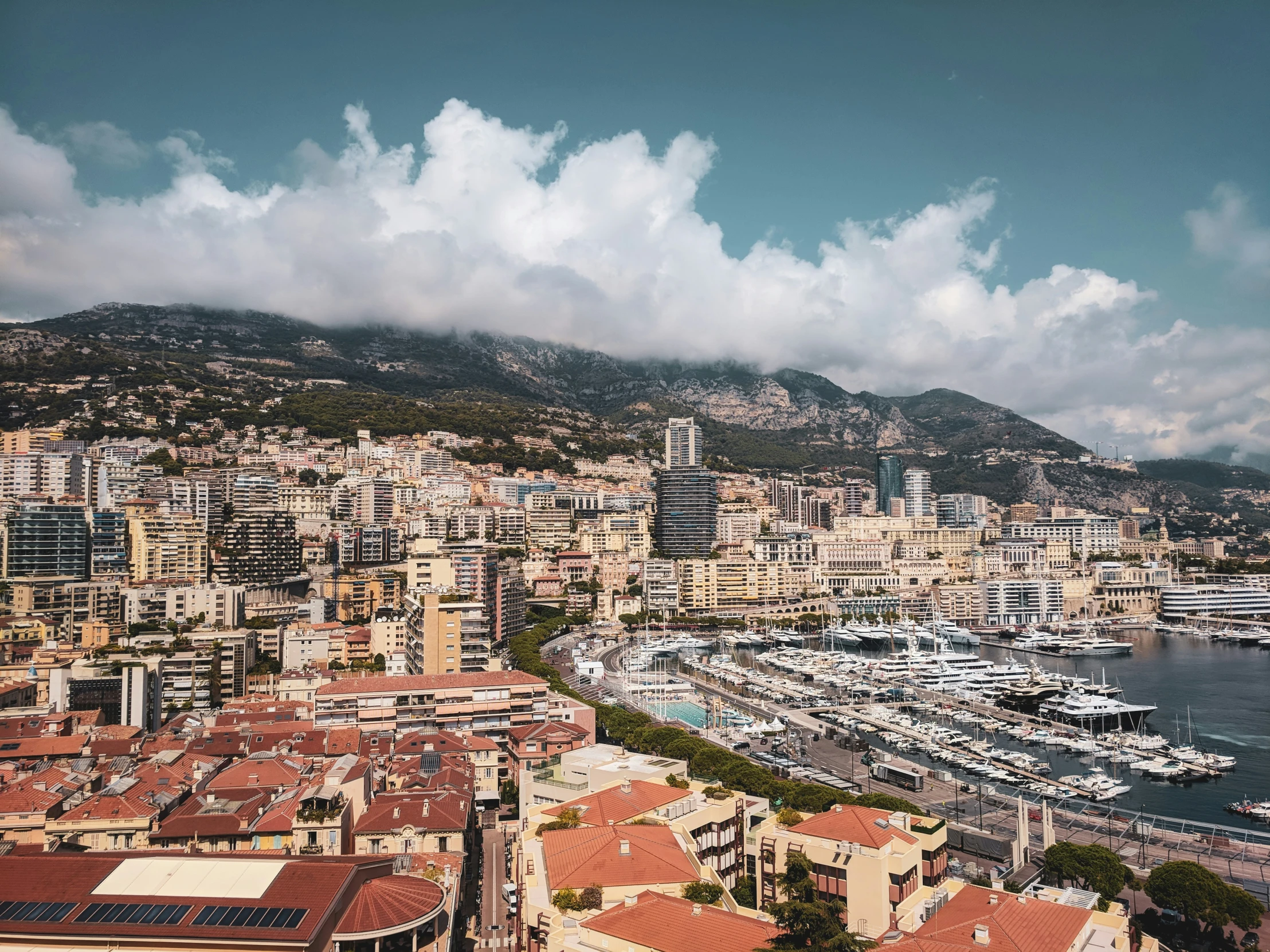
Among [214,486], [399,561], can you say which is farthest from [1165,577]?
[214,486]

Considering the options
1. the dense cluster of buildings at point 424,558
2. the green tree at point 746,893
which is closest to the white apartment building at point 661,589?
the dense cluster of buildings at point 424,558

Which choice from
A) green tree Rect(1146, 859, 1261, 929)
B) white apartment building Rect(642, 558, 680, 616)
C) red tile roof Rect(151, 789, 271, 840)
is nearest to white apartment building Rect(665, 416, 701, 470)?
white apartment building Rect(642, 558, 680, 616)

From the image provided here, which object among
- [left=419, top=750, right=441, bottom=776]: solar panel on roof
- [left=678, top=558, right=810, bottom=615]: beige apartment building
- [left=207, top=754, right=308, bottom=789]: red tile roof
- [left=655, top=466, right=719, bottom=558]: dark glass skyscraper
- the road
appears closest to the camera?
the road

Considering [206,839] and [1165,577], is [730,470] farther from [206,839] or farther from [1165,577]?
[206,839]

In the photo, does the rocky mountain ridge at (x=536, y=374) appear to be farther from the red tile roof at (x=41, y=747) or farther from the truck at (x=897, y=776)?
the truck at (x=897, y=776)

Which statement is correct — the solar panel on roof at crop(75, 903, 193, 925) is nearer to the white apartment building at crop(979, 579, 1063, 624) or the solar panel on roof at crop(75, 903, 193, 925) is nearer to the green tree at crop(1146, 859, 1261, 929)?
the green tree at crop(1146, 859, 1261, 929)
